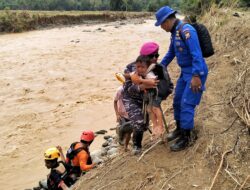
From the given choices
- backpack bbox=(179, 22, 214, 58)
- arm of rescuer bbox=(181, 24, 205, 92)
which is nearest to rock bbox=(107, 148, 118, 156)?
arm of rescuer bbox=(181, 24, 205, 92)

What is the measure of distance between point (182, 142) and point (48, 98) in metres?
8.15

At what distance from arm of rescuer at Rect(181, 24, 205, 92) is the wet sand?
380cm

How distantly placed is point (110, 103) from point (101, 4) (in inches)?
2836

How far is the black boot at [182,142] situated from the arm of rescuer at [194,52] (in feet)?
2.15

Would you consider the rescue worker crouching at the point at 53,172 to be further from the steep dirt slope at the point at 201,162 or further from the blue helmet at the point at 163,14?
the blue helmet at the point at 163,14

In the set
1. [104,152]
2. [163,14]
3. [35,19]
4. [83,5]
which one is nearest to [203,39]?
[163,14]

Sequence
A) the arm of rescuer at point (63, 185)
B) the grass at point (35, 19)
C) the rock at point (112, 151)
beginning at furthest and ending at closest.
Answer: the grass at point (35, 19)
the rock at point (112, 151)
the arm of rescuer at point (63, 185)

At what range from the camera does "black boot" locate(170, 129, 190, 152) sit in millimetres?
4223

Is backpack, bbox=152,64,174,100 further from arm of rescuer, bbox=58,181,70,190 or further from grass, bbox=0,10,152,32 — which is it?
grass, bbox=0,10,152,32

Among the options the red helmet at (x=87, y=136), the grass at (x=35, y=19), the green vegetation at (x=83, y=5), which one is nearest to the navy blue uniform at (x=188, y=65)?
the red helmet at (x=87, y=136)

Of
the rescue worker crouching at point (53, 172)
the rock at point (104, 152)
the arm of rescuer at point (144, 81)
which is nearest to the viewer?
the arm of rescuer at point (144, 81)

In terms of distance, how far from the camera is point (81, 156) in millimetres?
5340

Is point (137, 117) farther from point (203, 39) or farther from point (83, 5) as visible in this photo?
point (83, 5)

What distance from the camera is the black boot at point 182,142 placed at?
4223 mm
